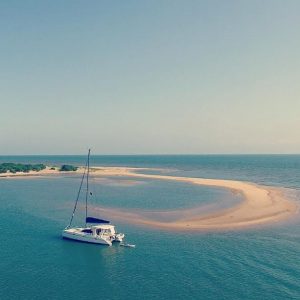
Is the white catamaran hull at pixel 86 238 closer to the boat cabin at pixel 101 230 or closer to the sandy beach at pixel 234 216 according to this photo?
the boat cabin at pixel 101 230

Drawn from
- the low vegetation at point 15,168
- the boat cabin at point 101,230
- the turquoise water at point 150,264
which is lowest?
the turquoise water at point 150,264

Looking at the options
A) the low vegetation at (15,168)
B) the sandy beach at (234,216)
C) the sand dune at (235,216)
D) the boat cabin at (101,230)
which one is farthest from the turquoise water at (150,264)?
the low vegetation at (15,168)

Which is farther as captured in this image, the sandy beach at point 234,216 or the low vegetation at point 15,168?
the low vegetation at point 15,168

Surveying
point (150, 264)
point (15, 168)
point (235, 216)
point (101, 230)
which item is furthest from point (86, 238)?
point (15, 168)

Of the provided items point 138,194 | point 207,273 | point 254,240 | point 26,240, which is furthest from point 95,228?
point 138,194

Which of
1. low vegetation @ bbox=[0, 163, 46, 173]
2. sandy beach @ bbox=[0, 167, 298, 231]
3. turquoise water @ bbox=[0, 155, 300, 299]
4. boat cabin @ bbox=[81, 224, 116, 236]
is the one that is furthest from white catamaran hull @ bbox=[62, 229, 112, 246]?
low vegetation @ bbox=[0, 163, 46, 173]

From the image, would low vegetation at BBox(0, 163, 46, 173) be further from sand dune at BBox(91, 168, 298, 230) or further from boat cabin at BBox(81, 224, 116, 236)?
boat cabin at BBox(81, 224, 116, 236)

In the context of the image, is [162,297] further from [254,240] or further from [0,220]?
[0,220]

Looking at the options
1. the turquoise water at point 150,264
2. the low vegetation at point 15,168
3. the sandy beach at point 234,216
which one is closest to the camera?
the turquoise water at point 150,264
